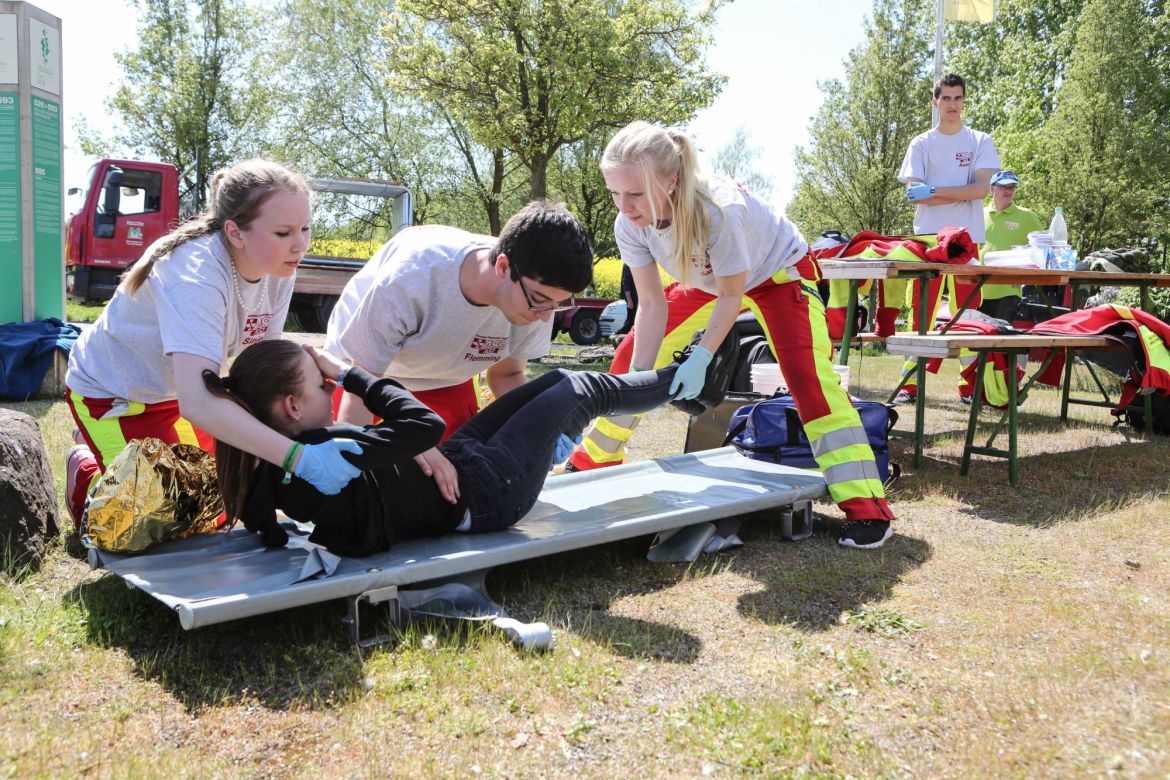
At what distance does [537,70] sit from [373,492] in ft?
43.4

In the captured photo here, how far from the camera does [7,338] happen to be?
7.27 m

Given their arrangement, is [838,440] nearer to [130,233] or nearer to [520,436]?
[520,436]

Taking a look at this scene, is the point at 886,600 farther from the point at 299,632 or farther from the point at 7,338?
A: the point at 7,338

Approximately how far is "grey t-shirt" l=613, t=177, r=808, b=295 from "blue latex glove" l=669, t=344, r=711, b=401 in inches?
12.3

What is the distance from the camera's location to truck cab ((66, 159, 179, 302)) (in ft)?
47.0

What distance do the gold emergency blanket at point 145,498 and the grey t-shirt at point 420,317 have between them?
24.3 inches

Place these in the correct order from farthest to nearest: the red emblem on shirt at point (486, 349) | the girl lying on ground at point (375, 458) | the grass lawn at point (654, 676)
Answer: the red emblem on shirt at point (486, 349) < the girl lying on ground at point (375, 458) < the grass lawn at point (654, 676)

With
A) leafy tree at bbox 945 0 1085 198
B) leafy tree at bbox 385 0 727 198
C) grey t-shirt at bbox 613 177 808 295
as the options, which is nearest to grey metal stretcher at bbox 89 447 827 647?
grey t-shirt at bbox 613 177 808 295

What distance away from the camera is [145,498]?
2752mm

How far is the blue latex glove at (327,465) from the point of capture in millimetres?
2359

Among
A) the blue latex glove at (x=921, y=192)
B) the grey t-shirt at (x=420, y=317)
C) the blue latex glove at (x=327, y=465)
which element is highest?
the blue latex glove at (x=921, y=192)

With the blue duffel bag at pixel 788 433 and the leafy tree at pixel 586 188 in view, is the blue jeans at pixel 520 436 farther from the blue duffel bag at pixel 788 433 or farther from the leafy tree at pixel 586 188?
the leafy tree at pixel 586 188

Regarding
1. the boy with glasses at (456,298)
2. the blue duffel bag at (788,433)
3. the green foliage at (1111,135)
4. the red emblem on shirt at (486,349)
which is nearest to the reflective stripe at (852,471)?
the blue duffel bag at (788,433)

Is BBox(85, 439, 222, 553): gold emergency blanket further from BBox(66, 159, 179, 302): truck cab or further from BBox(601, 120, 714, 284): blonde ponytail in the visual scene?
BBox(66, 159, 179, 302): truck cab
